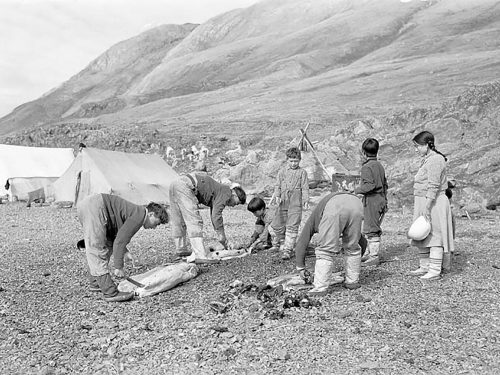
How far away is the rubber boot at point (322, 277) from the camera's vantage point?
251 inches

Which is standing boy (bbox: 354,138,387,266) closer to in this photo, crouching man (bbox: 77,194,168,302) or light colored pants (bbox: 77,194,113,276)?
crouching man (bbox: 77,194,168,302)

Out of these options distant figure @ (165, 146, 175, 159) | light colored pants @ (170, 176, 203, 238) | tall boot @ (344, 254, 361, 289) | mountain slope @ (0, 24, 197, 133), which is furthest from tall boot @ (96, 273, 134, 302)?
mountain slope @ (0, 24, 197, 133)

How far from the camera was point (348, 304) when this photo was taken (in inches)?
243

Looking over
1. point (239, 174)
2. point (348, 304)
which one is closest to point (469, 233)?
point (348, 304)

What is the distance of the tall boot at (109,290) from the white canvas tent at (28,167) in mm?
19508

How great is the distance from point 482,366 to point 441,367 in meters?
0.34

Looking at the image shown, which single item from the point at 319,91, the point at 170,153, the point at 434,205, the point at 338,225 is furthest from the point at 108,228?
the point at 319,91

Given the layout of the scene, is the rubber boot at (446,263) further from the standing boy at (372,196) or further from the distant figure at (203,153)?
the distant figure at (203,153)

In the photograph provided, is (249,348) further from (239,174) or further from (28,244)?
(239,174)

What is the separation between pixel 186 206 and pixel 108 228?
1.75 m

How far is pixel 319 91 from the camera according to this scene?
60.8 meters

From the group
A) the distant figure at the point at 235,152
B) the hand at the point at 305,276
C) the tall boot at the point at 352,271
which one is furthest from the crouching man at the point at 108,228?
the distant figure at the point at 235,152

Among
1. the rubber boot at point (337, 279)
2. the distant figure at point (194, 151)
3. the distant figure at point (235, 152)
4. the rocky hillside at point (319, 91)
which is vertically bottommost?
the rubber boot at point (337, 279)

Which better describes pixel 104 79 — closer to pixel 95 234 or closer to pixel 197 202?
pixel 197 202
